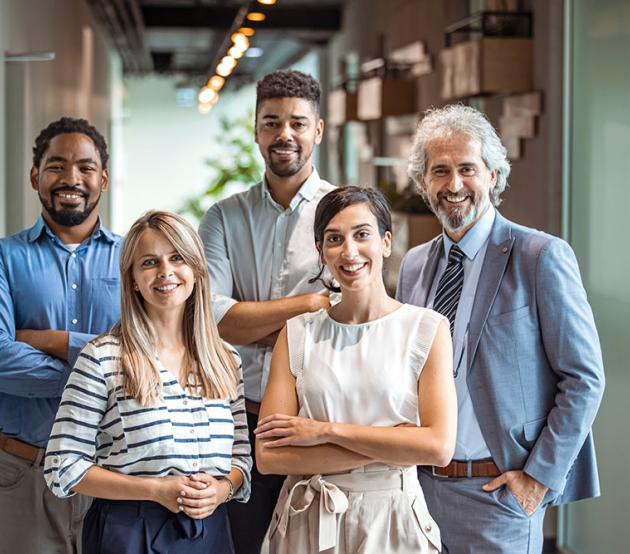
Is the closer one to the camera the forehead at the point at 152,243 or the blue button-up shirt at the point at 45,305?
the forehead at the point at 152,243

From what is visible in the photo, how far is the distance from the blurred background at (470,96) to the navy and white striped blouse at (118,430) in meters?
1.93

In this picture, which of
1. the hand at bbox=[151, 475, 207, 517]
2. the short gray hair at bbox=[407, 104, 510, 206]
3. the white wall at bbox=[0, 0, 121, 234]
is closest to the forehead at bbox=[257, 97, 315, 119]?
the short gray hair at bbox=[407, 104, 510, 206]

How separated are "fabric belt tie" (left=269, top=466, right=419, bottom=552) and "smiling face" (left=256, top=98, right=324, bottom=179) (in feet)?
3.06

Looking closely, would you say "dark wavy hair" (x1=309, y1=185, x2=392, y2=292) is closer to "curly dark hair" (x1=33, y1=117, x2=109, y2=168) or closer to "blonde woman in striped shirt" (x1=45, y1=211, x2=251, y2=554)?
"blonde woman in striped shirt" (x1=45, y1=211, x2=251, y2=554)

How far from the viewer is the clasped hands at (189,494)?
2.09m

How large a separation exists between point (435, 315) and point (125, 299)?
0.68 metres

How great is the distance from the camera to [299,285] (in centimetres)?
268

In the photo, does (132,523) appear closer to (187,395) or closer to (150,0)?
(187,395)

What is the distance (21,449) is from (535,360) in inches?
53.5

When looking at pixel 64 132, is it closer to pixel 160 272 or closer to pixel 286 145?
pixel 286 145

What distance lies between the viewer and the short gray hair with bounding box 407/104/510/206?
2.44 meters

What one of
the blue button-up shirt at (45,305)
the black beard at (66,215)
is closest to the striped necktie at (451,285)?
the blue button-up shirt at (45,305)

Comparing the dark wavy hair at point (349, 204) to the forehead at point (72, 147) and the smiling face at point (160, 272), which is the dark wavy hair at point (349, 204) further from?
the forehead at point (72, 147)

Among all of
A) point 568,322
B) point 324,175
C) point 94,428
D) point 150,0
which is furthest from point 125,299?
point 324,175
